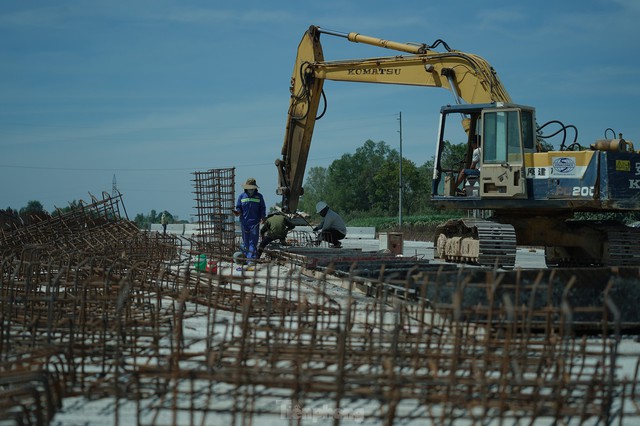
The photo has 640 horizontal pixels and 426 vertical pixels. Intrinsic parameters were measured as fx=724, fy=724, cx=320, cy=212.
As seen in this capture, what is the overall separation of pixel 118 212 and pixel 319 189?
326ft

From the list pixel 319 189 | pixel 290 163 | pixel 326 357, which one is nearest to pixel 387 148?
pixel 319 189

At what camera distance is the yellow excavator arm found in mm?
14109

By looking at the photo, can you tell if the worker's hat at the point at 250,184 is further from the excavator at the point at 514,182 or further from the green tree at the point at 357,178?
the green tree at the point at 357,178

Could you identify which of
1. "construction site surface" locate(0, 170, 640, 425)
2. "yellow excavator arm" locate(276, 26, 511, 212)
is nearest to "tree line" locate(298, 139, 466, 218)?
"yellow excavator arm" locate(276, 26, 511, 212)

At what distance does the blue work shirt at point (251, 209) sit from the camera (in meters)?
14.6

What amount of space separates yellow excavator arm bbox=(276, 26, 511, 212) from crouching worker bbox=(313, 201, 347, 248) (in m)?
0.99

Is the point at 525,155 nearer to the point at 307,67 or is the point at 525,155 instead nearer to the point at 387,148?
the point at 307,67

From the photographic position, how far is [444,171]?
1354 cm

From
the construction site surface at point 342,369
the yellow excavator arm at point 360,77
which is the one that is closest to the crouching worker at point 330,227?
the yellow excavator arm at point 360,77

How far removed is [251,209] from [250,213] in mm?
83

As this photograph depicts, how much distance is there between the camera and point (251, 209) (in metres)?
14.6

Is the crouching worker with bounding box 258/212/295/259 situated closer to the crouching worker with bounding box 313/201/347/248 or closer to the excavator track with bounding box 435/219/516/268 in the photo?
the crouching worker with bounding box 313/201/347/248

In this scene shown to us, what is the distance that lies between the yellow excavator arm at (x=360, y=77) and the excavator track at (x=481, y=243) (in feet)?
8.15

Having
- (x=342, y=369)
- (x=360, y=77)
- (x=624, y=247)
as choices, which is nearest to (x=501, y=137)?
(x=624, y=247)
